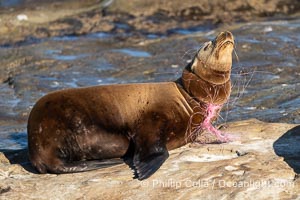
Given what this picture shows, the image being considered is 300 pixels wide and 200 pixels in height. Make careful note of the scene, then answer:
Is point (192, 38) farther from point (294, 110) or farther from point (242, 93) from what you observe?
point (294, 110)

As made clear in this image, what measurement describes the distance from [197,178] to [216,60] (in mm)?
1339

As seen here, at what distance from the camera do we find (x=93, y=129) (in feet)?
20.0

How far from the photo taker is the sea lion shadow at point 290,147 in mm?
Answer: 5441

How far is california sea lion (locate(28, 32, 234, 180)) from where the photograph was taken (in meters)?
5.95

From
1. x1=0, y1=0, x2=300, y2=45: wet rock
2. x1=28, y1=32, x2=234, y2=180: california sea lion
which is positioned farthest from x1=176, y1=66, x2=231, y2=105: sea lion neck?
x1=0, y1=0, x2=300, y2=45: wet rock

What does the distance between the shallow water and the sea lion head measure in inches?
76.0

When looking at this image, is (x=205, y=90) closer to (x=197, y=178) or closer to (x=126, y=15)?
(x=197, y=178)

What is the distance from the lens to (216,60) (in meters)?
6.29

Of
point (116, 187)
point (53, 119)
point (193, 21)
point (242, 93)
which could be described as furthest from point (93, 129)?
point (193, 21)

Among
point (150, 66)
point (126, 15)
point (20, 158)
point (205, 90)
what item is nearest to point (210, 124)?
point (205, 90)

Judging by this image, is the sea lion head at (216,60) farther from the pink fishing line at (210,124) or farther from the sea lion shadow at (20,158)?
the sea lion shadow at (20,158)

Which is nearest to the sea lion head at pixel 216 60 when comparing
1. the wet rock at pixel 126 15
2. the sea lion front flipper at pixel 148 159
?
the sea lion front flipper at pixel 148 159

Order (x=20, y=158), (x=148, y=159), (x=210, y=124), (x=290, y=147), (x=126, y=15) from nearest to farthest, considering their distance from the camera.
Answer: (x=148, y=159) → (x=290, y=147) → (x=210, y=124) → (x=20, y=158) → (x=126, y=15)

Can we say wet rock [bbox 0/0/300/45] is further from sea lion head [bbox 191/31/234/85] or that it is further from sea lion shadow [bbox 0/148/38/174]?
sea lion head [bbox 191/31/234/85]
